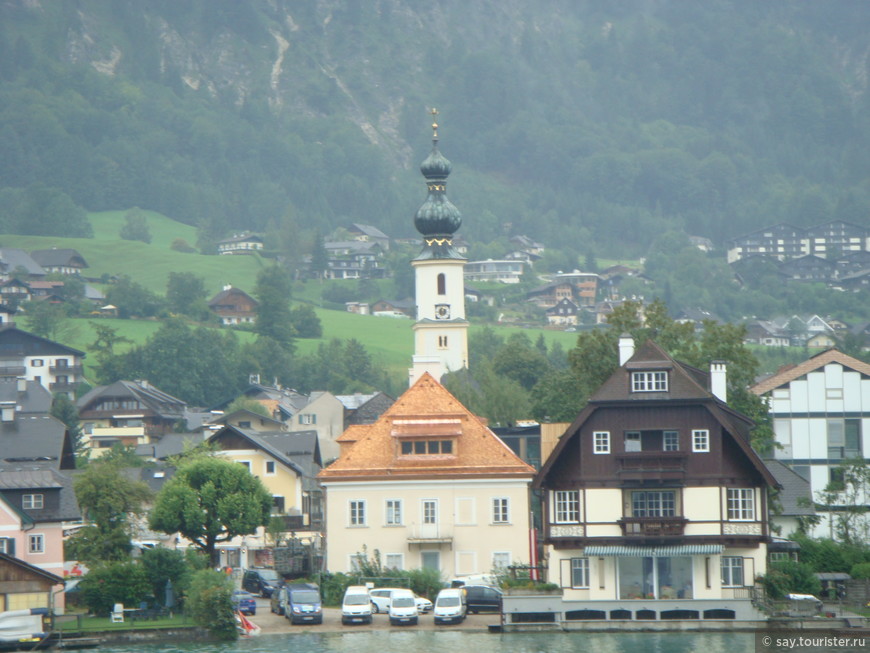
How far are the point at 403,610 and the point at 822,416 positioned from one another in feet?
103

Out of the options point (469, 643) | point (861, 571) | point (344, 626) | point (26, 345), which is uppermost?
point (26, 345)

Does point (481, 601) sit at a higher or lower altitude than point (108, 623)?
higher

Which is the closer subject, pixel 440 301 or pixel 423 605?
pixel 423 605

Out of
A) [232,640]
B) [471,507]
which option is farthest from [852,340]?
[232,640]

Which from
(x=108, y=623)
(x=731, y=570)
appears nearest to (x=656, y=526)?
(x=731, y=570)

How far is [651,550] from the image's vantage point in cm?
6278

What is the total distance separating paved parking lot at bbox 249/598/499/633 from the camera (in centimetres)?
5891

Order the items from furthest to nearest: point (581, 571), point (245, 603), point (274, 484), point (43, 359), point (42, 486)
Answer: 1. point (43, 359)
2. point (274, 484)
3. point (42, 486)
4. point (581, 571)
5. point (245, 603)

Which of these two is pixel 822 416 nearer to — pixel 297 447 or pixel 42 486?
pixel 297 447

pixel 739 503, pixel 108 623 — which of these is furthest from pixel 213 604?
pixel 739 503

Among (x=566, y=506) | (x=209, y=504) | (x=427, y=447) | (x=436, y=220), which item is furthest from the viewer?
(x=436, y=220)

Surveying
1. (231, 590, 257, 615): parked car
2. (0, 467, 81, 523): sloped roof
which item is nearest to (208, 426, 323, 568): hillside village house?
(0, 467, 81, 523): sloped roof

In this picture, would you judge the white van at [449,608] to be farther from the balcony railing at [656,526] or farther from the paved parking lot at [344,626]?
the balcony railing at [656,526]

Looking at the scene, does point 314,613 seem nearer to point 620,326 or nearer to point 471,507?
point 471,507
